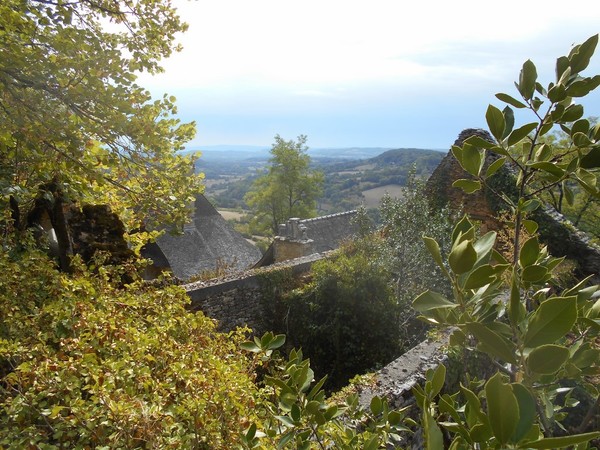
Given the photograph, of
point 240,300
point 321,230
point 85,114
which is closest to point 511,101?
point 85,114

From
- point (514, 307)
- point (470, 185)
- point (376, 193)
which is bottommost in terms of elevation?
point (376, 193)

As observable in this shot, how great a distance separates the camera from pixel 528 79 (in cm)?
142

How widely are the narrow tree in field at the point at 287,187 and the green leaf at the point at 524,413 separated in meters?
32.9

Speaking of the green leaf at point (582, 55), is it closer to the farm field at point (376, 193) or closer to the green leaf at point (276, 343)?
the green leaf at point (276, 343)

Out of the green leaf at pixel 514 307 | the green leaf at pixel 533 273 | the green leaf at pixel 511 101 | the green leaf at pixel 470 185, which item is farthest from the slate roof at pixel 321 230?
the green leaf at pixel 514 307

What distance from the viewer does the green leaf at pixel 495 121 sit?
4.56 ft

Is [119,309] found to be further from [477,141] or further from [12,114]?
[477,141]

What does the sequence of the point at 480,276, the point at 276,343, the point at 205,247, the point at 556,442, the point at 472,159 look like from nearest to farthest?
the point at 556,442, the point at 480,276, the point at 472,159, the point at 276,343, the point at 205,247

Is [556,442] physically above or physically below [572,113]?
below

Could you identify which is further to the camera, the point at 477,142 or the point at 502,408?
the point at 477,142

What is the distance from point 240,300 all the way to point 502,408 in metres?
8.21

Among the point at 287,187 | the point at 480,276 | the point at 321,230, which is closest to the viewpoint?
the point at 480,276

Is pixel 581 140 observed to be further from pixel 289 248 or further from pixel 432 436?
pixel 289 248

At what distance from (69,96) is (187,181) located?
1686 millimetres
